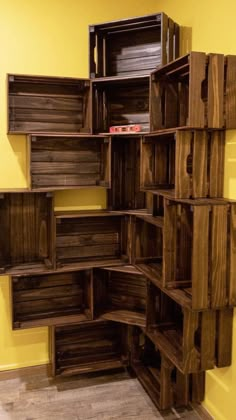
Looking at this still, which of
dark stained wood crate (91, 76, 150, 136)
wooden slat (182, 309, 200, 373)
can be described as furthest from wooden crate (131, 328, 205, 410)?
dark stained wood crate (91, 76, 150, 136)

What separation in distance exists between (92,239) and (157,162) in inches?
28.1

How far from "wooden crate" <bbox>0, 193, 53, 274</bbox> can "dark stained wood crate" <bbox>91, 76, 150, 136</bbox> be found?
0.64 m

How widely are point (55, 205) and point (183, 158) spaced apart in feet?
3.67

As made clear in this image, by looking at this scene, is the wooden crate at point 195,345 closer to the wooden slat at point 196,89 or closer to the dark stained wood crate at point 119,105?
the wooden slat at point 196,89

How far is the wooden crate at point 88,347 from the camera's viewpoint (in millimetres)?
2682

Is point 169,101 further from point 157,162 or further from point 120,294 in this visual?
point 120,294

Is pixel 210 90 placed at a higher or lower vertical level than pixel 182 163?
higher

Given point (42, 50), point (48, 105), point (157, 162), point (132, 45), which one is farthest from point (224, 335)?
point (42, 50)

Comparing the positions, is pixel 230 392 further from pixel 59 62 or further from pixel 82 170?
pixel 59 62

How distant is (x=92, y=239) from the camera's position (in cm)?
274

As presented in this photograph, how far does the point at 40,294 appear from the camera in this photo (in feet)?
8.80

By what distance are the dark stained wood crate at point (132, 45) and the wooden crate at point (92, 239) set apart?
0.94 meters

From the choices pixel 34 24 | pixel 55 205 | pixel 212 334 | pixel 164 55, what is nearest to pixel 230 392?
pixel 212 334

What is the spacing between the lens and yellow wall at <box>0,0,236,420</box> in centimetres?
254
